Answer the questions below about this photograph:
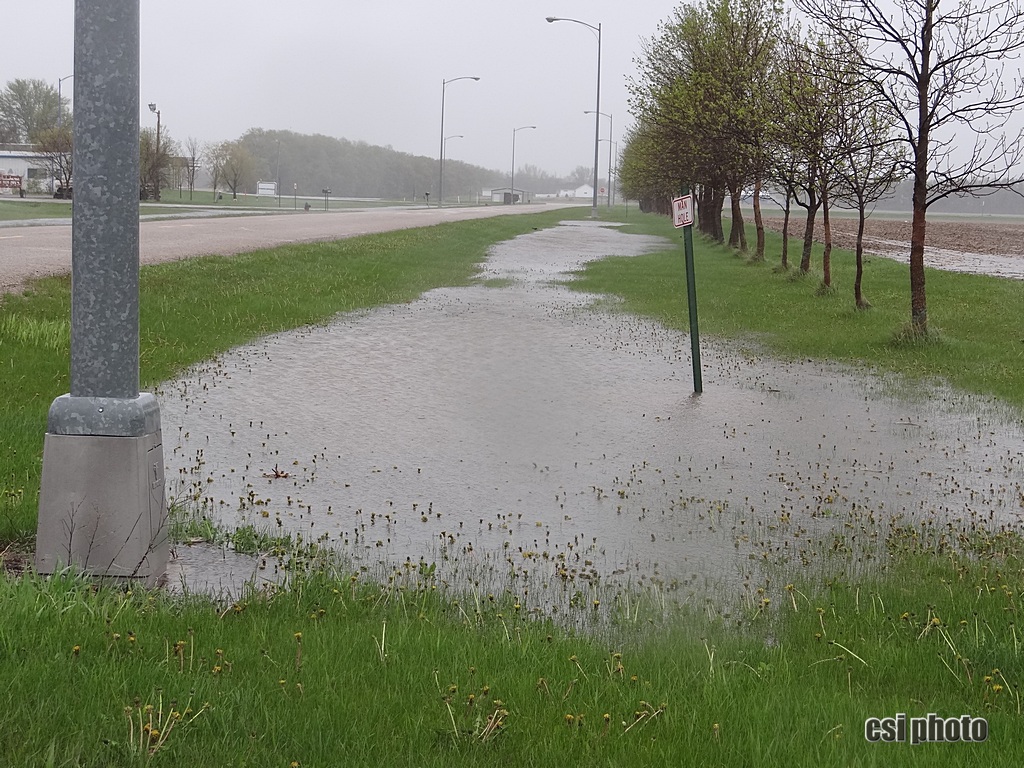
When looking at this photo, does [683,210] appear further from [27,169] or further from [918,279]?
[27,169]

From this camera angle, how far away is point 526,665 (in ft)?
13.6

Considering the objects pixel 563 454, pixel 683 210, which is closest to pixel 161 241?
pixel 683 210

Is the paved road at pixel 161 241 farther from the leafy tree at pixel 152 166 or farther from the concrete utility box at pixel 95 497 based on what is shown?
the leafy tree at pixel 152 166

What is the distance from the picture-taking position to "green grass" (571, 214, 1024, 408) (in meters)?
13.4

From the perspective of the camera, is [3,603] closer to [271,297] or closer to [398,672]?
[398,672]

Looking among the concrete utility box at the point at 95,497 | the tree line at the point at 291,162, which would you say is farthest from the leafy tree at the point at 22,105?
the concrete utility box at the point at 95,497

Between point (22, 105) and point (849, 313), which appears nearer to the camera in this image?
point (849, 313)

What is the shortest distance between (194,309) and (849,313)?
10082 mm

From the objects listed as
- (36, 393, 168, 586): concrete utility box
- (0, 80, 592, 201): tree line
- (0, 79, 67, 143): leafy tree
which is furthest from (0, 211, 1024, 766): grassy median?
(0, 79, 67, 143): leafy tree

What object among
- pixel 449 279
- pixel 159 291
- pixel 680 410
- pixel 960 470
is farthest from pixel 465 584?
pixel 449 279

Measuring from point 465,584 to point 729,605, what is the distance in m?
1.25

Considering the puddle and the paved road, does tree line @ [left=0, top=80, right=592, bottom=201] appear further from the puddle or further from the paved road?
the puddle

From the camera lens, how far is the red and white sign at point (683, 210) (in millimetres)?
11383

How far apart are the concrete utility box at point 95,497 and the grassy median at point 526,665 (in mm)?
188
